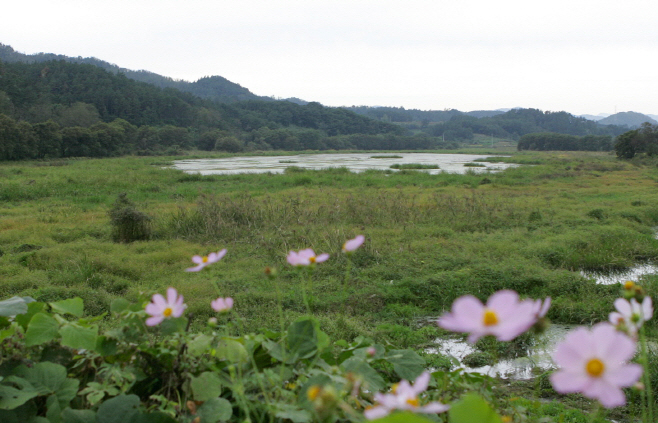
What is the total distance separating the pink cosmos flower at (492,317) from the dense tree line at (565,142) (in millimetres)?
72955

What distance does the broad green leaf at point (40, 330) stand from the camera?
992 millimetres

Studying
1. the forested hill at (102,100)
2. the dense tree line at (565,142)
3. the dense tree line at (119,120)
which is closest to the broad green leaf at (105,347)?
the dense tree line at (119,120)

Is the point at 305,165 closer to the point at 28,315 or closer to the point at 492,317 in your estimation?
the point at 28,315

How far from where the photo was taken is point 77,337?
3.20 ft

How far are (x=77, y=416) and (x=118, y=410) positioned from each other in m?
0.08

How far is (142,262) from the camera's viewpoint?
6680 millimetres

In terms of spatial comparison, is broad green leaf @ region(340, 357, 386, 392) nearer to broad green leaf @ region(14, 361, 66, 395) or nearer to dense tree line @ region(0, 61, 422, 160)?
broad green leaf @ region(14, 361, 66, 395)

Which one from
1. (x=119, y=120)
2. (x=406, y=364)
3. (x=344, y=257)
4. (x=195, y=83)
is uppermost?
(x=195, y=83)

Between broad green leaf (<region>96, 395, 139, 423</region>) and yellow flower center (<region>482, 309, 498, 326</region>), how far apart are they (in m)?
0.68

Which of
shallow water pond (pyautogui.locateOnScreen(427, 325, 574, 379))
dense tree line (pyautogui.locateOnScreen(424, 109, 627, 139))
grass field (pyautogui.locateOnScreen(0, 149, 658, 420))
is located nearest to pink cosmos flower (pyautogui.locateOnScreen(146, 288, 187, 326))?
grass field (pyautogui.locateOnScreen(0, 149, 658, 420))

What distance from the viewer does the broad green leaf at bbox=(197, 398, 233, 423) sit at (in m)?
0.89

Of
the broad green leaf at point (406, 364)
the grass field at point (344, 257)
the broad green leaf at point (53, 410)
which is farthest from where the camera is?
the grass field at point (344, 257)

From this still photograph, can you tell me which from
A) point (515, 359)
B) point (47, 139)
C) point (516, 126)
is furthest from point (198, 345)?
point (516, 126)

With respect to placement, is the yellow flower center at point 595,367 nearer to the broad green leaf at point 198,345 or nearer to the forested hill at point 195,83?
the broad green leaf at point 198,345
